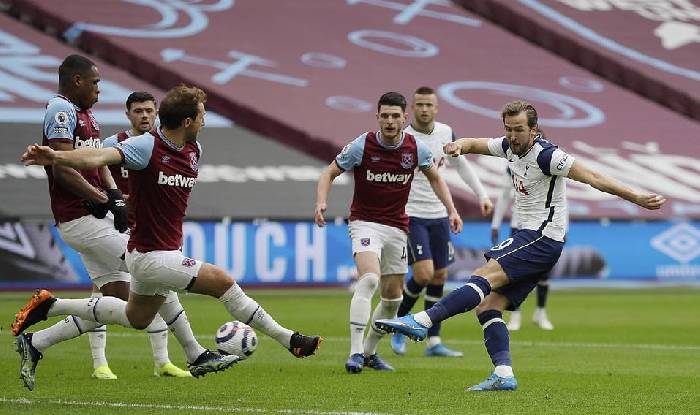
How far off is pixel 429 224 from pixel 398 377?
2.99 meters

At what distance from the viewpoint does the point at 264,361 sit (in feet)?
38.7

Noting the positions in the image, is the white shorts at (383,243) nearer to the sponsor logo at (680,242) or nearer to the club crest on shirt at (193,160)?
the club crest on shirt at (193,160)

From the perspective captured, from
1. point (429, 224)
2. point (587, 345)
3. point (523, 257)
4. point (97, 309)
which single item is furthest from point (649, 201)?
point (587, 345)

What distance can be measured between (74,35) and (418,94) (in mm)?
20122

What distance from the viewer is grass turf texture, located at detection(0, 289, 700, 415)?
8.32 m

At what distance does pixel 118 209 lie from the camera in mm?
9016

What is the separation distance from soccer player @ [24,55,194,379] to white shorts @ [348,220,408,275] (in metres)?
Answer: 1.84

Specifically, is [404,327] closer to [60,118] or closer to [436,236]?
[60,118]

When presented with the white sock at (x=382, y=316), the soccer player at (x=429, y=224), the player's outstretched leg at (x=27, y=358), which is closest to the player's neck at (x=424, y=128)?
the soccer player at (x=429, y=224)

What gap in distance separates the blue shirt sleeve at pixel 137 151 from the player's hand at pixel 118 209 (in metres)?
0.68

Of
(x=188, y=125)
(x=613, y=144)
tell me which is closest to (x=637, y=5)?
(x=613, y=144)

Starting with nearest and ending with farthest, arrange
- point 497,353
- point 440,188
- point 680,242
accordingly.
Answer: point 497,353 < point 440,188 < point 680,242

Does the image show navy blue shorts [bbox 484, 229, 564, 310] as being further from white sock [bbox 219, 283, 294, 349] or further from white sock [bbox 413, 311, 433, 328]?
white sock [bbox 219, 283, 294, 349]

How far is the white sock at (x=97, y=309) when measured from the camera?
9039 millimetres
